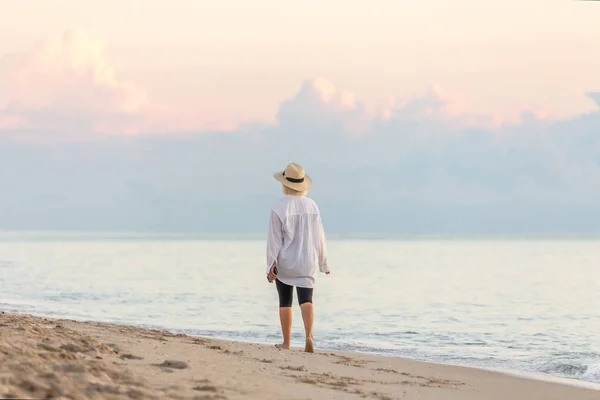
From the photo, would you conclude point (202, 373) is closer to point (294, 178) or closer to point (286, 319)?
point (286, 319)

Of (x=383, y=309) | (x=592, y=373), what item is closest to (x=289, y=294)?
(x=592, y=373)

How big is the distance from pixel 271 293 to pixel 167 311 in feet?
18.8

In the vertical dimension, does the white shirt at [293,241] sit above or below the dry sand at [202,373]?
above

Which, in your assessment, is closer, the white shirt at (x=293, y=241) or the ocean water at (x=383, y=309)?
the white shirt at (x=293, y=241)

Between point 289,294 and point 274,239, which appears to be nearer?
point 274,239

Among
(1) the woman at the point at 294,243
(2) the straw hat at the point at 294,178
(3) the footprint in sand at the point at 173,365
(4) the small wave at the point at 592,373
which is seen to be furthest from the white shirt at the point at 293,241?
(4) the small wave at the point at 592,373

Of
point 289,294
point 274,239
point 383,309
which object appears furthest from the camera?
point 383,309

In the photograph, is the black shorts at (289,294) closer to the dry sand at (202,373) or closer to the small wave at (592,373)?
the dry sand at (202,373)

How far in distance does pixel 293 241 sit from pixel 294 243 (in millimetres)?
25

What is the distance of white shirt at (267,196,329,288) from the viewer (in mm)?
8953

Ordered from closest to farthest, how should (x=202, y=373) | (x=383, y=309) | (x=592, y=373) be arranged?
1. (x=202, y=373)
2. (x=592, y=373)
3. (x=383, y=309)

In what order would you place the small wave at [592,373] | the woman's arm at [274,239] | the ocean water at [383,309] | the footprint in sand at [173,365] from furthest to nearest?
the ocean water at [383,309], the small wave at [592,373], the woman's arm at [274,239], the footprint in sand at [173,365]

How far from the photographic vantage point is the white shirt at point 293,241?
8.95m

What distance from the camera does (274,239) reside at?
29.5ft
